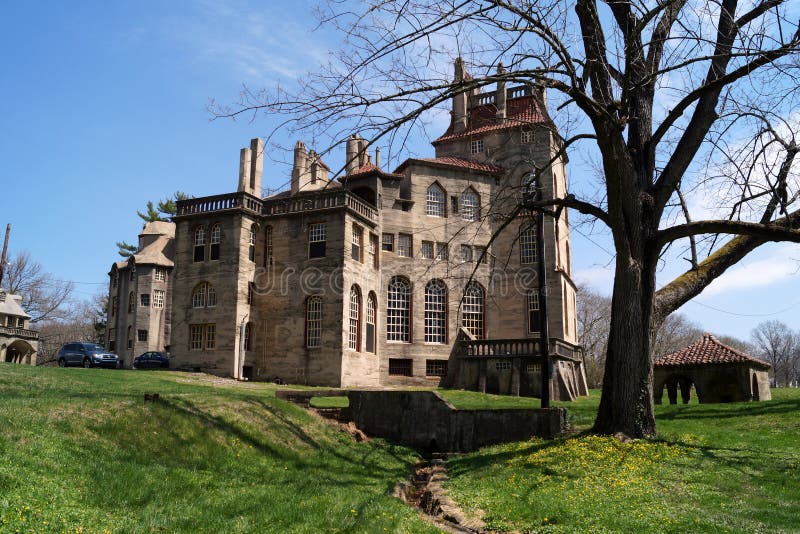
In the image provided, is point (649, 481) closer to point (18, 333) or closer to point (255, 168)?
point (255, 168)

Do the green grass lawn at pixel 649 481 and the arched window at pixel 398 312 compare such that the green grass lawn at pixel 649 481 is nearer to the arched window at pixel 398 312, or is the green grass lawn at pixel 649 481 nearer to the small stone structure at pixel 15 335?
the arched window at pixel 398 312

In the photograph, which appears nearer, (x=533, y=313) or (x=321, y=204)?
(x=321, y=204)

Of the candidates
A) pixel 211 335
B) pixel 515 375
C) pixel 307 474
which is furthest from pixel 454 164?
pixel 307 474

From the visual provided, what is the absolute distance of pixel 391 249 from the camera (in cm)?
4225

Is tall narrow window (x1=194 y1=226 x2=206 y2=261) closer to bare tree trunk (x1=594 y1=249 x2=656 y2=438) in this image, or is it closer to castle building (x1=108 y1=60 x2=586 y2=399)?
castle building (x1=108 y1=60 x2=586 y2=399)

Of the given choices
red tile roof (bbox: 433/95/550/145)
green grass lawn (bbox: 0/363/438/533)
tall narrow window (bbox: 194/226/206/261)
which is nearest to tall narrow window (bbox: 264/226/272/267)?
tall narrow window (bbox: 194/226/206/261)

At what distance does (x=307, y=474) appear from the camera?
48.2 ft

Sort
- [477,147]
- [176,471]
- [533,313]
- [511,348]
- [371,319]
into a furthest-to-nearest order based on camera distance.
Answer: [477,147]
[533,313]
[371,319]
[511,348]
[176,471]

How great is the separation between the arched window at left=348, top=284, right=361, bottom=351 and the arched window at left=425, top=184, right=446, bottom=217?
822 centimetres

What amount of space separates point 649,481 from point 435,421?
416 inches

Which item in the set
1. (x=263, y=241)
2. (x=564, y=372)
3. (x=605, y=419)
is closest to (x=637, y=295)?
(x=605, y=419)

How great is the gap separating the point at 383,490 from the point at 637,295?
818 cm

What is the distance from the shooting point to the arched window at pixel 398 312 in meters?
41.4

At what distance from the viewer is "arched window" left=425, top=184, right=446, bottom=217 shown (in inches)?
1710
